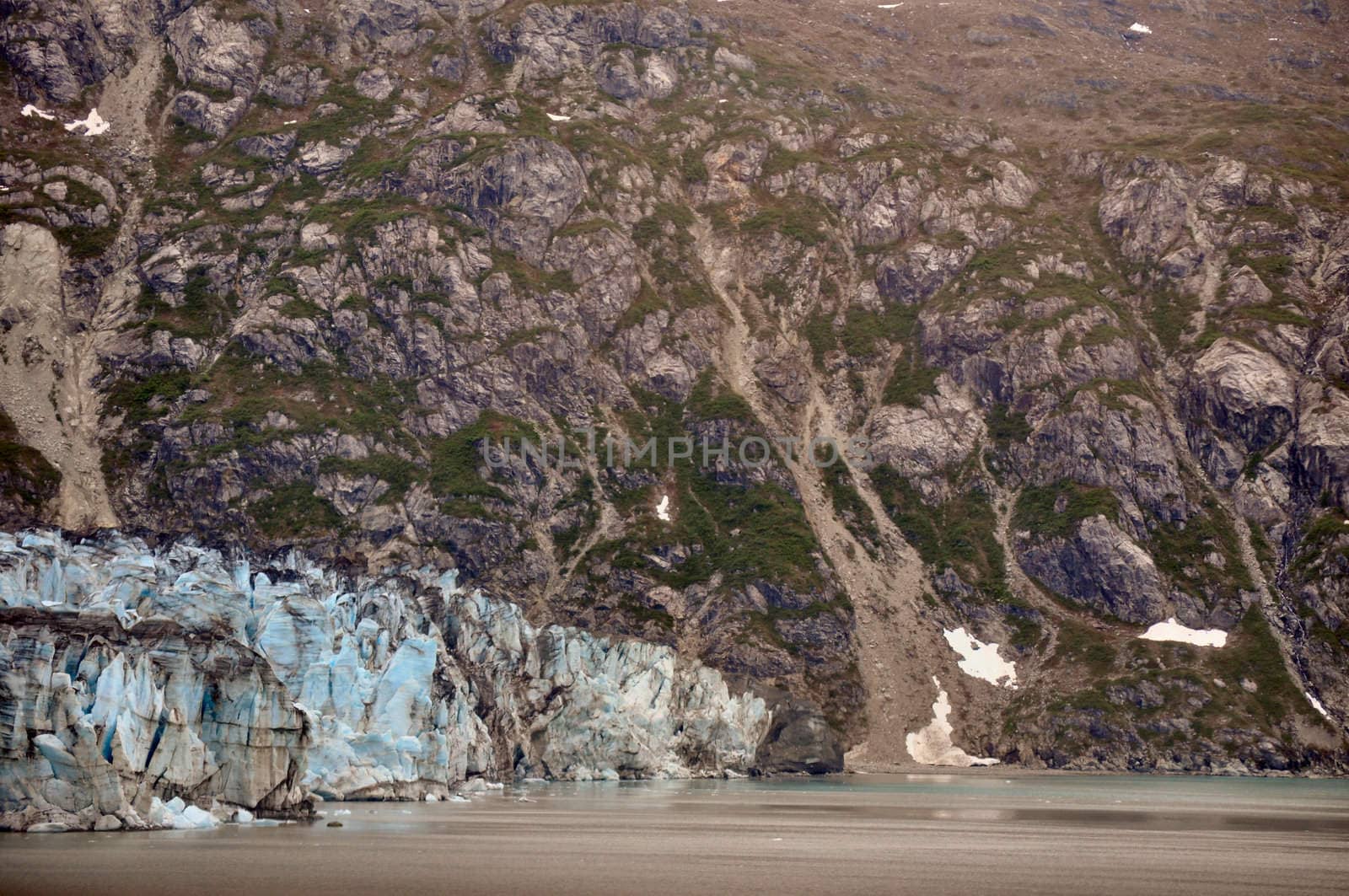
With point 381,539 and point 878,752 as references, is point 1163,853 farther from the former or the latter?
point 381,539

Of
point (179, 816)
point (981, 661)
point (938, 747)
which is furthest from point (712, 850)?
point (981, 661)

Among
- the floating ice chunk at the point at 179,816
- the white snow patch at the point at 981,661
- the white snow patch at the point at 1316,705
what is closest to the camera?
the floating ice chunk at the point at 179,816

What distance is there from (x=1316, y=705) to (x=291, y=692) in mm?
147139

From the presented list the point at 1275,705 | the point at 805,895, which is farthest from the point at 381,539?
the point at 805,895

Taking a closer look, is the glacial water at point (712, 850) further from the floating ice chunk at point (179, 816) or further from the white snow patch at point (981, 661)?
the white snow patch at point (981, 661)

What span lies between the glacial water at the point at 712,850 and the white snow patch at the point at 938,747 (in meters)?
74.8

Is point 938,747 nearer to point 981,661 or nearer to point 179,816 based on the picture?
point 981,661

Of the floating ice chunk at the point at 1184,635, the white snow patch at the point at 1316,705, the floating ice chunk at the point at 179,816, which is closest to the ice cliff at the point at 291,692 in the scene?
the floating ice chunk at the point at 179,816

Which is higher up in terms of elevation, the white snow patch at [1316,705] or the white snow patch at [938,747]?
the white snow patch at [1316,705]

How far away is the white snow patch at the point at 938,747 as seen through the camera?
17825cm

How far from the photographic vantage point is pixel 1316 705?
179 metres

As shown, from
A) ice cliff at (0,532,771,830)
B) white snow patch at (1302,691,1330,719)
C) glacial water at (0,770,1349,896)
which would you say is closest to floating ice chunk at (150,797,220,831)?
ice cliff at (0,532,771,830)

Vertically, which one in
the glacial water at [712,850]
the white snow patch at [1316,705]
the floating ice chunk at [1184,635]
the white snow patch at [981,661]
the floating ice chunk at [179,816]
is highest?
the floating ice chunk at [1184,635]

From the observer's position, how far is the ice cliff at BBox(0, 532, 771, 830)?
192ft
